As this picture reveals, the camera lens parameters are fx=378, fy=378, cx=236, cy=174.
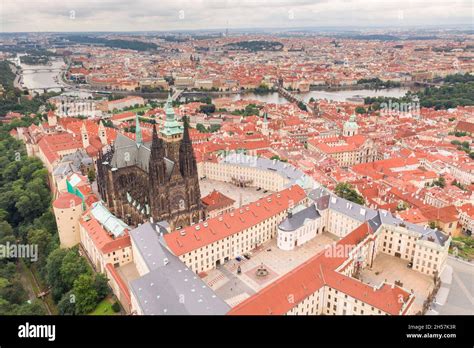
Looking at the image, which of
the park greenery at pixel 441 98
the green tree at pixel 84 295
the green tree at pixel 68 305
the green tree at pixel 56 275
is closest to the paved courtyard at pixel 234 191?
the green tree at pixel 56 275

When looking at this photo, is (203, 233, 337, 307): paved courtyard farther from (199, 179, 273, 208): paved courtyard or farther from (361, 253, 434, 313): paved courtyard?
(199, 179, 273, 208): paved courtyard

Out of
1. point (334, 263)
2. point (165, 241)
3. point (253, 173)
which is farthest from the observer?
point (253, 173)

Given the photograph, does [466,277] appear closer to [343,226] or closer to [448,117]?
[343,226]

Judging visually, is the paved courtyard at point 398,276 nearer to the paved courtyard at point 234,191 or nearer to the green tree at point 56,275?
the paved courtyard at point 234,191

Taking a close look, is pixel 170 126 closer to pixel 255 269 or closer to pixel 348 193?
pixel 255 269

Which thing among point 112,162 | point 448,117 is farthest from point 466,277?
point 448,117
